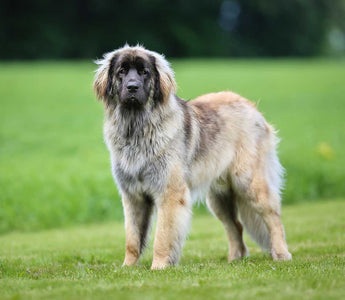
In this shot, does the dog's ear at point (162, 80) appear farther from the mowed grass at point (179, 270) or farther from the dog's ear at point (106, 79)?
the mowed grass at point (179, 270)

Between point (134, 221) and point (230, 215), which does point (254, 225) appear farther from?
point (134, 221)

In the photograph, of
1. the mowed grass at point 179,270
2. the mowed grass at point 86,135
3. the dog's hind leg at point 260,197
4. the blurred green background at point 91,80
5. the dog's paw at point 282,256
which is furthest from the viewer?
the blurred green background at point 91,80

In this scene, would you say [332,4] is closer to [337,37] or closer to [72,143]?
[337,37]

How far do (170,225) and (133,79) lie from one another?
5.69 feet

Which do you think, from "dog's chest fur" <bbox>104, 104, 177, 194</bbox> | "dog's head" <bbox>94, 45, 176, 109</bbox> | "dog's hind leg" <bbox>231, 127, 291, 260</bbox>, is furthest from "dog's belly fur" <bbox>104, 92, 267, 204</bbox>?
"dog's head" <bbox>94, 45, 176, 109</bbox>

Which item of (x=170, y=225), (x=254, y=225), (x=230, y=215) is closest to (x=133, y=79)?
(x=170, y=225)

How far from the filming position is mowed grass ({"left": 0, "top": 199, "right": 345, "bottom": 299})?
5000 mm

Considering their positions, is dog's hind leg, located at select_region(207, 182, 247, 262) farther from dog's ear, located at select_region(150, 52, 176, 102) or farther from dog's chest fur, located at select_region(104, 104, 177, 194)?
dog's ear, located at select_region(150, 52, 176, 102)

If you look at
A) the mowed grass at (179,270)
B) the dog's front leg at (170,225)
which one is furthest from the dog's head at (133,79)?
the mowed grass at (179,270)

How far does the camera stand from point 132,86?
6777 mm

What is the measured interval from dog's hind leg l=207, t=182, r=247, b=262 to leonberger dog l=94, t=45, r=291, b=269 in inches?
0.8

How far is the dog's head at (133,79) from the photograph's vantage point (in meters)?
6.88

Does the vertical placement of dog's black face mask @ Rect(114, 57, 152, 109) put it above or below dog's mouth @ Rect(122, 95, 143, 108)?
above

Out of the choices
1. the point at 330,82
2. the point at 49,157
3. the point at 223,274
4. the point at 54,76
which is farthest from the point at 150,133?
the point at 330,82
